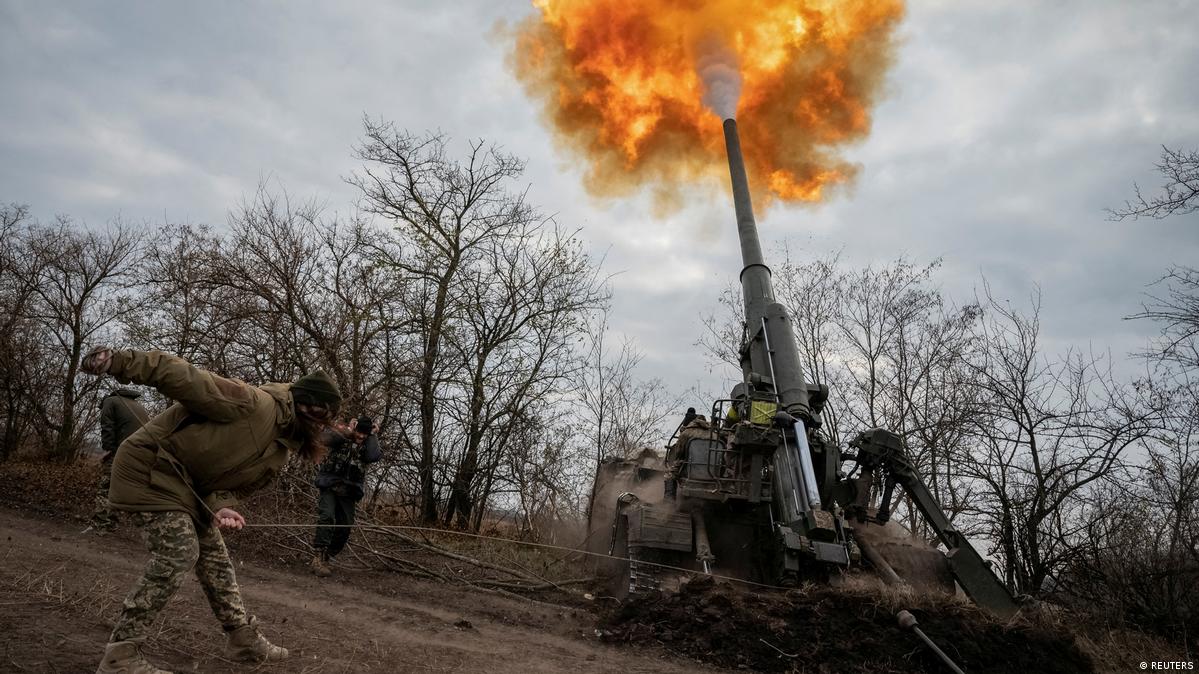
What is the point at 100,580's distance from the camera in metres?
6.37

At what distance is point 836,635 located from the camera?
6605mm

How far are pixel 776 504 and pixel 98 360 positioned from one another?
24.2 ft

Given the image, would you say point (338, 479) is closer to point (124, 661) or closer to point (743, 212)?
point (124, 661)

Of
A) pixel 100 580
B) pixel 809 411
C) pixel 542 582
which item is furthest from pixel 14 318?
pixel 809 411

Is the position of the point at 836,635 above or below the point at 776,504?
below

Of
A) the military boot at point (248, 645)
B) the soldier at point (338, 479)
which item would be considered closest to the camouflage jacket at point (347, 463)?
the soldier at point (338, 479)

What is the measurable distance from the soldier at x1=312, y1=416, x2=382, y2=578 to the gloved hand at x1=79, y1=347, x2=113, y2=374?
5.24 meters

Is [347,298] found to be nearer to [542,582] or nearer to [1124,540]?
[542,582]

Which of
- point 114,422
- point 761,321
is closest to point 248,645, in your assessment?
point 114,422

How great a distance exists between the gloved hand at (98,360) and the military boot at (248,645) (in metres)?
1.89

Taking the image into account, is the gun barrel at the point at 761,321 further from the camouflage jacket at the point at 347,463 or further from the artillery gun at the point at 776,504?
the camouflage jacket at the point at 347,463

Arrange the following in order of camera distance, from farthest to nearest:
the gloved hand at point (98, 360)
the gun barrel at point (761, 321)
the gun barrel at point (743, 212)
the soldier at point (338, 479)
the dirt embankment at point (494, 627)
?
the gun barrel at point (743, 212) → the gun barrel at point (761, 321) → the soldier at point (338, 479) → the dirt embankment at point (494, 627) → the gloved hand at point (98, 360)

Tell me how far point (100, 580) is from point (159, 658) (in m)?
2.80

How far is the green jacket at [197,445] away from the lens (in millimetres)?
3809
